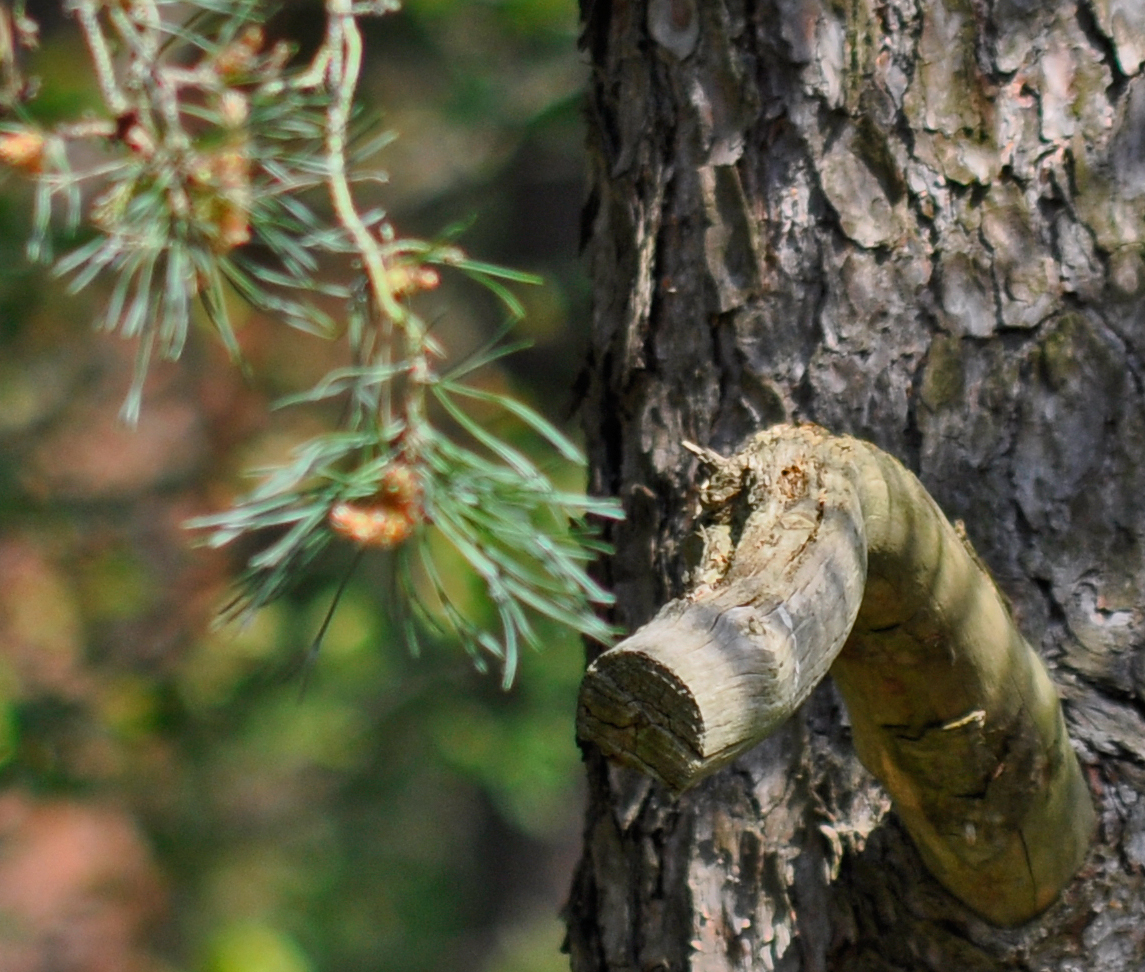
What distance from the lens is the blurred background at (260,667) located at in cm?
359

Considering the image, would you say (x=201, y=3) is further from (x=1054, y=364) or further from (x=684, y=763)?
(x=684, y=763)

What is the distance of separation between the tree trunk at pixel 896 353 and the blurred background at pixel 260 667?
153cm

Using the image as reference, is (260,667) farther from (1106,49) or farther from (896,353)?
(1106,49)

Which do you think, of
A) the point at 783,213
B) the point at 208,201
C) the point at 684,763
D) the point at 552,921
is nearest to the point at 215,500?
the point at 552,921

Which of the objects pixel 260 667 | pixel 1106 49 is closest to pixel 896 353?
pixel 1106 49

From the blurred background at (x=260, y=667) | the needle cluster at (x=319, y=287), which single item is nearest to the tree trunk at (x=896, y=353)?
the needle cluster at (x=319, y=287)

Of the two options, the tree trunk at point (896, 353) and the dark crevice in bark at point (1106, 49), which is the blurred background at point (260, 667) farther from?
the dark crevice in bark at point (1106, 49)

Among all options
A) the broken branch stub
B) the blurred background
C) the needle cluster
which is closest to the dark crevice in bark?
the broken branch stub

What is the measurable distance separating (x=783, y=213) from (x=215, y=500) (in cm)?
350

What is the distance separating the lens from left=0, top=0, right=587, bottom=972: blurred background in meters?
3.59

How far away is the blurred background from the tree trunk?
1.53 meters

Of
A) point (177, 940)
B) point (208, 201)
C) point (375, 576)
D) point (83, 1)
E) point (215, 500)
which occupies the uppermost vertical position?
point (83, 1)

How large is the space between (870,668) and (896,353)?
348mm

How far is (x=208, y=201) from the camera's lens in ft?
4.59
